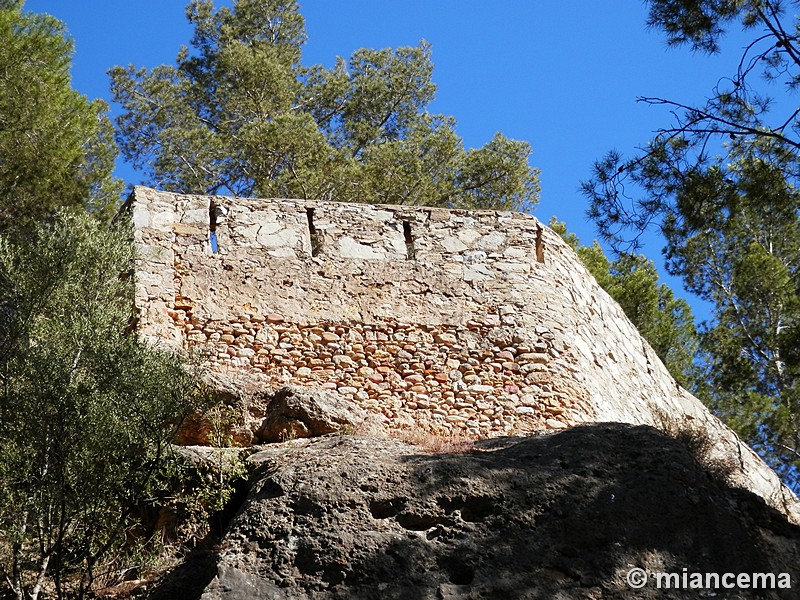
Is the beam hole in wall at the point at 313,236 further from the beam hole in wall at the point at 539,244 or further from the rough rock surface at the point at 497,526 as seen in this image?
the rough rock surface at the point at 497,526

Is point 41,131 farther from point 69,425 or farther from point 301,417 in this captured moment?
point 69,425

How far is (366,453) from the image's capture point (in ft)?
23.8

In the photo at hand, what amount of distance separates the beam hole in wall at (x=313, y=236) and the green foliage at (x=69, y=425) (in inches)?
116

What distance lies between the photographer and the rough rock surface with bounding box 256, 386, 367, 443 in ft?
27.8

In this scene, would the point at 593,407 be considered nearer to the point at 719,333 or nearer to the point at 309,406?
the point at 309,406

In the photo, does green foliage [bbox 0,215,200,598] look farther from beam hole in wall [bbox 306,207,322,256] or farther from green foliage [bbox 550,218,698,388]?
green foliage [bbox 550,218,698,388]

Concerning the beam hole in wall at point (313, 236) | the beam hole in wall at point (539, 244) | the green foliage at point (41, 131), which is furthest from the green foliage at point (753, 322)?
the green foliage at point (41, 131)

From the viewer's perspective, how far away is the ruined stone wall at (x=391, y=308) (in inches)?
394

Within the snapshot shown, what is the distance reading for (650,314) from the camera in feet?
55.5

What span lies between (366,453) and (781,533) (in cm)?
286

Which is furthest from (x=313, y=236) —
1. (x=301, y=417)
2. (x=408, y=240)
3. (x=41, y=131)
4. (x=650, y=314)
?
(x=650, y=314)

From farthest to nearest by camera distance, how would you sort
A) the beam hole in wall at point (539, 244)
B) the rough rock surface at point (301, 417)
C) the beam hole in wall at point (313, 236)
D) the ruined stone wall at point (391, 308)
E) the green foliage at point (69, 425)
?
the beam hole in wall at point (539, 244)
the beam hole in wall at point (313, 236)
the ruined stone wall at point (391, 308)
the rough rock surface at point (301, 417)
the green foliage at point (69, 425)

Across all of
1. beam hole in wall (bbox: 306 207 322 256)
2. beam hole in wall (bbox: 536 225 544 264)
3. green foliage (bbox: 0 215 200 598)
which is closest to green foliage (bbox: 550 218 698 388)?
beam hole in wall (bbox: 536 225 544 264)

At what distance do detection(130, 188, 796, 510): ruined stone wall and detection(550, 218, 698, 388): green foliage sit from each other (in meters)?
5.43
